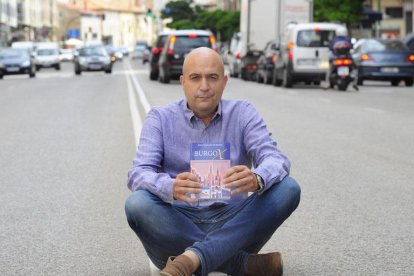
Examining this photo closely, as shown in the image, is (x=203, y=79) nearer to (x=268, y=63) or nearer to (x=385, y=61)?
(x=385, y=61)

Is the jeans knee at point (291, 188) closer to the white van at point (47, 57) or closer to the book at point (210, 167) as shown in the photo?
the book at point (210, 167)

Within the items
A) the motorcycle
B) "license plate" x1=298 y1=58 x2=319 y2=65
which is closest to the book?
the motorcycle

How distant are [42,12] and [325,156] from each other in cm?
15538

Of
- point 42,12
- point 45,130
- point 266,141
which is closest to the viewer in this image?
point 266,141

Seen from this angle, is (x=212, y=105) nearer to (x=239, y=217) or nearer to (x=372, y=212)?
(x=239, y=217)

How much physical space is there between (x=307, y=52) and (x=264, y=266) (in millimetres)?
28803

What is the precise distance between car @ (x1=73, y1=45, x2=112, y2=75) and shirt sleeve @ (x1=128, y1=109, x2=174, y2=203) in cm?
5105

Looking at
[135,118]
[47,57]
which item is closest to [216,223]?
[135,118]

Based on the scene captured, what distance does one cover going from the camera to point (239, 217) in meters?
5.12

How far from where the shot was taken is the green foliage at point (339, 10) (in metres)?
79.2

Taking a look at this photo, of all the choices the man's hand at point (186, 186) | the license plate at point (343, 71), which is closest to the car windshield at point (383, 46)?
the license plate at point (343, 71)

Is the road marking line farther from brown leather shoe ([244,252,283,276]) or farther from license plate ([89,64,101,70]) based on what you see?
license plate ([89,64,101,70])

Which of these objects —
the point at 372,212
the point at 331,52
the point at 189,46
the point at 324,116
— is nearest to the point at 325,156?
the point at 372,212

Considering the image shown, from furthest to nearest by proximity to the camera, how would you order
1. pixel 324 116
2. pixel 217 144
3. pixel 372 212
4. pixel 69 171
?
1. pixel 324 116
2. pixel 69 171
3. pixel 372 212
4. pixel 217 144
